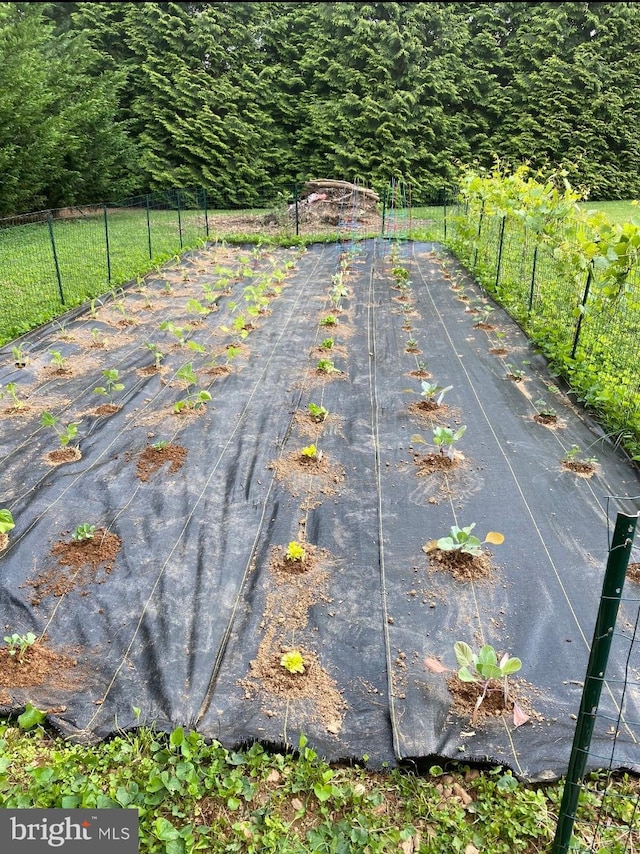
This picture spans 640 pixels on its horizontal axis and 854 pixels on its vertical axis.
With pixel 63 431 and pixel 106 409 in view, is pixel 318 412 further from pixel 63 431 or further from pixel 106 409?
pixel 63 431

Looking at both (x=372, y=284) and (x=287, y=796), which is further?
Answer: (x=372, y=284)

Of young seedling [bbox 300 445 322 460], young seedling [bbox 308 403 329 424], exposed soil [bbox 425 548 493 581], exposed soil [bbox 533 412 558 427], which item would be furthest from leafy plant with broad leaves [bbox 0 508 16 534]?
exposed soil [bbox 533 412 558 427]

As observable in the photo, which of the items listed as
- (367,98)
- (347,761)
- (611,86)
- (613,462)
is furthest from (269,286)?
(611,86)

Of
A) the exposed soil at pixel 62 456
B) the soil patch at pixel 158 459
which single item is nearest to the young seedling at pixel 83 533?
the soil patch at pixel 158 459

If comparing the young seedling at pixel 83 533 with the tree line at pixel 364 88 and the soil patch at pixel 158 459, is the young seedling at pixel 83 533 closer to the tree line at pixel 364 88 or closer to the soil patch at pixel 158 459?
the soil patch at pixel 158 459

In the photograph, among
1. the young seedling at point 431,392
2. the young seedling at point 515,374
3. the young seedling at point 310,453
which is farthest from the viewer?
the young seedling at point 515,374

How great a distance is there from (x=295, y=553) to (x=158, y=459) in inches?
59.0

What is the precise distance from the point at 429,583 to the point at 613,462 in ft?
6.24

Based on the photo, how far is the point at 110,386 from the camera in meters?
5.15

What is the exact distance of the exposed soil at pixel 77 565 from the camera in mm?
2896

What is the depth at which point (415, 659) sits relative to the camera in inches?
98.0

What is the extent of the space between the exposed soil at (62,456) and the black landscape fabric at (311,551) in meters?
0.05

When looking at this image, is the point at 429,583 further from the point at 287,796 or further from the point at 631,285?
the point at 631,285

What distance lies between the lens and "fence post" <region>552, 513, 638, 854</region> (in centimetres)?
153
